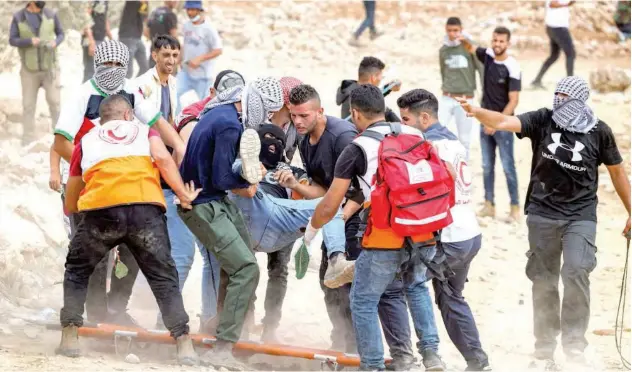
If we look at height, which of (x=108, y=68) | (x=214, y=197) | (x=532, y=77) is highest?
(x=108, y=68)

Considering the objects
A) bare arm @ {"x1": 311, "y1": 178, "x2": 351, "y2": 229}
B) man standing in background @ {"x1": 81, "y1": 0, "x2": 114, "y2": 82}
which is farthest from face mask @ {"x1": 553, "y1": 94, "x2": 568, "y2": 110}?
man standing in background @ {"x1": 81, "y1": 0, "x2": 114, "y2": 82}

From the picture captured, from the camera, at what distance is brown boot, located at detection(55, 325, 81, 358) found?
6.99m

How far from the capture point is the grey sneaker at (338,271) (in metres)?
7.30

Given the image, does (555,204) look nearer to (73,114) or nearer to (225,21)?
(73,114)

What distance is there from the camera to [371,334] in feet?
22.9

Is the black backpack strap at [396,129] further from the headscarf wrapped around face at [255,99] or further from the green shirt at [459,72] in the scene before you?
the green shirt at [459,72]

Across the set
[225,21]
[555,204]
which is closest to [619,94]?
[225,21]

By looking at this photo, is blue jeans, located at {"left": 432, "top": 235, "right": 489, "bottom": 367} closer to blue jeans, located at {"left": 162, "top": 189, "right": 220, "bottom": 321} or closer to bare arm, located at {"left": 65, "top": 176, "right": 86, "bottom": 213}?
blue jeans, located at {"left": 162, "top": 189, "right": 220, "bottom": 321}

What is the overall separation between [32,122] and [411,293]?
7.45 meters

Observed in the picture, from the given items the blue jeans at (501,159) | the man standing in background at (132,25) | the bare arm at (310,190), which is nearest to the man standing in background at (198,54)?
the man standing in background at (132,25)

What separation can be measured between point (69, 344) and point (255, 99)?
6.37ft

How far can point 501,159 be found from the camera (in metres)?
12.6

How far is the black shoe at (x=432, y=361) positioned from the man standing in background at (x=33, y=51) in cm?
733

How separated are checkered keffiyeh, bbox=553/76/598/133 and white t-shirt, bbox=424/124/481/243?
2.88 feet
